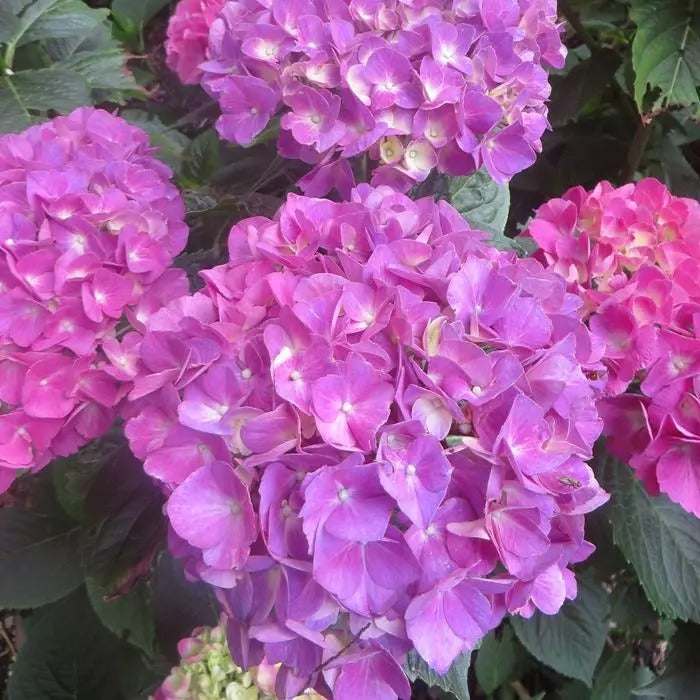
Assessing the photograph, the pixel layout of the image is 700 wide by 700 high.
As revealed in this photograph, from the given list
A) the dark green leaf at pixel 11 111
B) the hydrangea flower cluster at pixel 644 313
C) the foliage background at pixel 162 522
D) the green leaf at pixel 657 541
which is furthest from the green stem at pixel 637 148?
the dark green leaf at pixel 11 111

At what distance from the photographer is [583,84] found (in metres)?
1.18

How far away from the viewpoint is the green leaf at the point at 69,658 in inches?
38.5

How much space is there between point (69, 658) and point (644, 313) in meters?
0.82

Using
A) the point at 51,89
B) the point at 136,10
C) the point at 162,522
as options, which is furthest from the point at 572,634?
the point at 136,10

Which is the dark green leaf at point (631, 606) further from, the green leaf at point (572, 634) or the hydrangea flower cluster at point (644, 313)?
the hydrangea flower cluster at point (644, 313)

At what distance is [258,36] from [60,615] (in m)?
0.78

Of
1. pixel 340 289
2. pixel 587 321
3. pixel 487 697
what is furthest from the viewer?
pixel 487 697

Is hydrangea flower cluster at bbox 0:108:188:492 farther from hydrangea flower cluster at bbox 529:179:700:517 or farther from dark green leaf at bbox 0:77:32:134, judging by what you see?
hydrangea flower cluster at bbox 529:179:700:517

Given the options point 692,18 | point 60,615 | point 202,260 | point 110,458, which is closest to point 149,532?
point 110,458

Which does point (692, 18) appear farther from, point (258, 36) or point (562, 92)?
point (258, 36)

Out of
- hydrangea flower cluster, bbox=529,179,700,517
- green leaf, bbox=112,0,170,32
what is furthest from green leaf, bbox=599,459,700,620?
green leaf, bbox=112,0,170,32

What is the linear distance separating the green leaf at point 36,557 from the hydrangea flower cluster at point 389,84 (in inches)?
21.3

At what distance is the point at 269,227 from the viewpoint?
562mm

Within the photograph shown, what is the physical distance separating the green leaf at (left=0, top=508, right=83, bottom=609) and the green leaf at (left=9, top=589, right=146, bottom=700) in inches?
4.8
